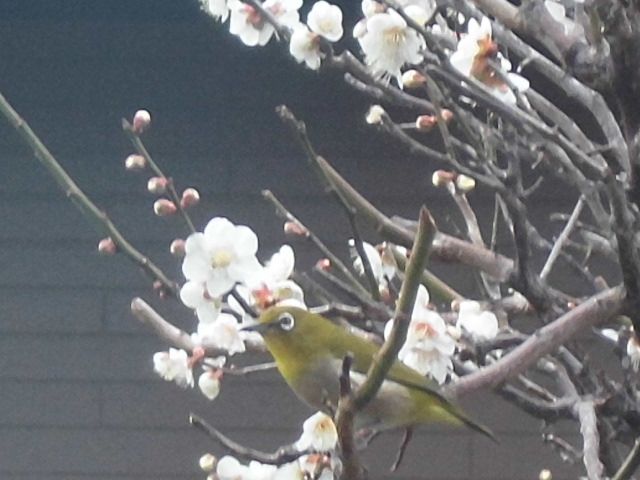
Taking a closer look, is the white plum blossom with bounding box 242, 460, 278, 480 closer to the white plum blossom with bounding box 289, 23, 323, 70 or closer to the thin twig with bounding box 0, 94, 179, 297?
the thin twig with bounding box 0, 94, 179, 297

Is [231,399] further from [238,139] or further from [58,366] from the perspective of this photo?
[238,139]

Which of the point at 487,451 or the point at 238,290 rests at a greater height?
the point at 238,290

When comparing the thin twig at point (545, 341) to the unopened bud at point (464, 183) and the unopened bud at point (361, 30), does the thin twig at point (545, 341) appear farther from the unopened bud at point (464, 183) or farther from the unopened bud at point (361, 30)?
the unopened bud at point (464, 183)

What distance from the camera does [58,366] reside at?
3797mm

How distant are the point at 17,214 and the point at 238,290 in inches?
98.9

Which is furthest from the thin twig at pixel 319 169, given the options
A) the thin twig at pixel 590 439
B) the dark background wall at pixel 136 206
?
the dark background wall at pixel 136 206

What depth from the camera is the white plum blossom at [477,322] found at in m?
1.49

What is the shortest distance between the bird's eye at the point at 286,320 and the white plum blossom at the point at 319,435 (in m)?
0.12

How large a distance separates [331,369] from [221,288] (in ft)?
0.85

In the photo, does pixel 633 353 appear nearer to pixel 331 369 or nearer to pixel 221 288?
pixel 331 369

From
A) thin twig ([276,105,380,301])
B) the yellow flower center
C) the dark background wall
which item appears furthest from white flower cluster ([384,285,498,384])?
the dark background wall

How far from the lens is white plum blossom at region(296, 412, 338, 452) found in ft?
4.58

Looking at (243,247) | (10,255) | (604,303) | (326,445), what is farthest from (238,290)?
(10,255)

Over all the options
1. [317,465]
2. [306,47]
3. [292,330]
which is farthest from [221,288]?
[306,47]
